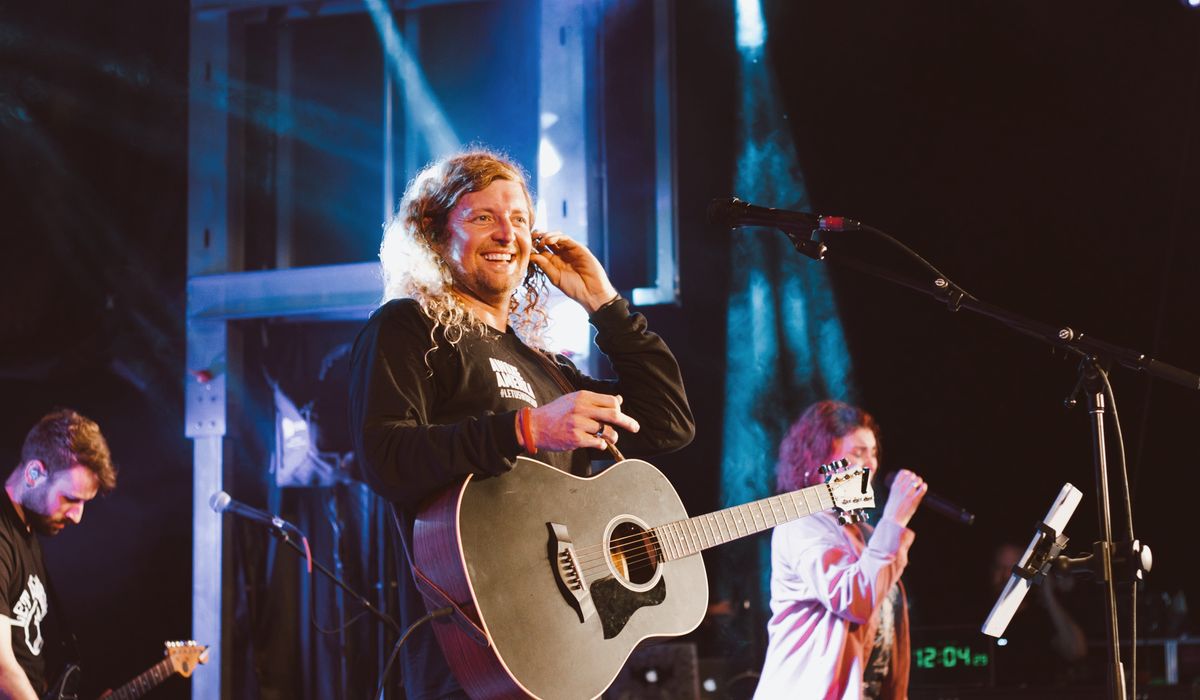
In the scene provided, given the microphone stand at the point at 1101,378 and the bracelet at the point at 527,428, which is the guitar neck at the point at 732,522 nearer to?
the bracelet at the point at 527,428

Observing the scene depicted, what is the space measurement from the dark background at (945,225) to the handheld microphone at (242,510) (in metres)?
1.00

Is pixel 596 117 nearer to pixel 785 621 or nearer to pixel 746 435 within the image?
pixel 746 435

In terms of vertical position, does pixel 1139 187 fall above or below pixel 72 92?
below

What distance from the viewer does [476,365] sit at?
2404 mm

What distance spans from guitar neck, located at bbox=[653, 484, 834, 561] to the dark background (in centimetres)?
306

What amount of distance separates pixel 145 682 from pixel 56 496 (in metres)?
0.98

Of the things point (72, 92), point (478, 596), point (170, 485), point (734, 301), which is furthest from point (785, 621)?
point (72, 92)

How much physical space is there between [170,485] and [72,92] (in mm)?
2079

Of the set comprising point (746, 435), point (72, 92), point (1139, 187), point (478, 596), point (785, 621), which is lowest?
point (785, 621)

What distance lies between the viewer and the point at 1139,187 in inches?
232

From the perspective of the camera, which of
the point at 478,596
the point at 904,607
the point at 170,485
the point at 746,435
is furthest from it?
the point at 746,435

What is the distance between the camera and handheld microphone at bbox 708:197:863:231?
2873mm

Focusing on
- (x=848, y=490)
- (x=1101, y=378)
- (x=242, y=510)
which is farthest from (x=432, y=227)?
(x=242, y=510)

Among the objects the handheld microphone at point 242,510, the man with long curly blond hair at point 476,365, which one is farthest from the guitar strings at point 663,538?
the handheld microphone at point 242,510
